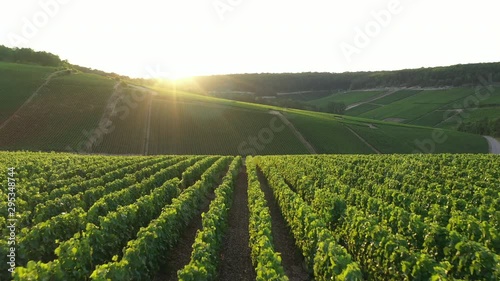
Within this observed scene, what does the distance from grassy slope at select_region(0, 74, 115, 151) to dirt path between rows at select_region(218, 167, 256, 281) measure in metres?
46.5

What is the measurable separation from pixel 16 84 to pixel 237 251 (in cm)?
7926

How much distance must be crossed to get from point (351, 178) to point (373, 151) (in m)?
46.9

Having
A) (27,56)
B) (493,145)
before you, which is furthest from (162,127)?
(27,56)

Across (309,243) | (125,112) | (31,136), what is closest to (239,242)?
(309,243)

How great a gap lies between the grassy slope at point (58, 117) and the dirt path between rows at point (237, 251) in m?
46.5

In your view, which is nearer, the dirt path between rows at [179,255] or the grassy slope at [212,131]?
the dirt path between rows at [179,255]

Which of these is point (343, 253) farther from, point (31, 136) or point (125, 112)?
point (125, 112)

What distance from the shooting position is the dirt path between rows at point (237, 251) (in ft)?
38.2

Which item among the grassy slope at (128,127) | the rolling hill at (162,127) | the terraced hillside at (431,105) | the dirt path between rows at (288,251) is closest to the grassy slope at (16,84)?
the rolling hill at (162,127)

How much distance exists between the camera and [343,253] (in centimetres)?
929

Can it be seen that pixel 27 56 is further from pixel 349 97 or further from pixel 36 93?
pixel 349 97

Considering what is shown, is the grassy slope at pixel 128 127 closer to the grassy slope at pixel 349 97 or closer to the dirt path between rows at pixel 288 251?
the dirt path between rows at pixel 288 251

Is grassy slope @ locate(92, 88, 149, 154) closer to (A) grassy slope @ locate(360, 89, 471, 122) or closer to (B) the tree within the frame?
(B) the tree

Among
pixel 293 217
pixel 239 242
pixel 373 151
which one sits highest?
pixel 293 217
